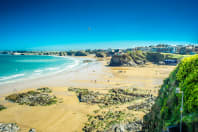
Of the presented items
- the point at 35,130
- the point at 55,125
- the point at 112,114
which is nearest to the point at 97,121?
the point at 112,114

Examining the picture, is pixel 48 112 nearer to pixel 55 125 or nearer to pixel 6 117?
pixel 55 125

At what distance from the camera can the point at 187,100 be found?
5887 mm

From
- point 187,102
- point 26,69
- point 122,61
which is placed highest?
point 187,102

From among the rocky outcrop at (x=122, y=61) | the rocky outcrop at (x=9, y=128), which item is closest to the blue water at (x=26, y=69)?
the rocky outcrop at (x=122, y=61)

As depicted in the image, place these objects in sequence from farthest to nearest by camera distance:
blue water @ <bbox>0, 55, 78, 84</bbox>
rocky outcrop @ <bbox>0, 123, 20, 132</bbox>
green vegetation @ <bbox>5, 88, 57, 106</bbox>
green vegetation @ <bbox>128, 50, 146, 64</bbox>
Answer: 1. green vegetation @ <bbox>128, 50, 146, 64</bbox>
2. blue water @ <bbox>0, 55, 78, 84</bbox>
3. green vegetation @ <bbox>5, 88, 57, 106</bbox>
4. rocky outcrop @ <bbox>0, 123, 20, 132</bbox>

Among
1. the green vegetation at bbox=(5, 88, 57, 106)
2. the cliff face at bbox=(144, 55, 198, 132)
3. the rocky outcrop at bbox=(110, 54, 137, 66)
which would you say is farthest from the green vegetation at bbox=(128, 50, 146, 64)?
the cliff face at bbox=(144, 55, 198, 132)

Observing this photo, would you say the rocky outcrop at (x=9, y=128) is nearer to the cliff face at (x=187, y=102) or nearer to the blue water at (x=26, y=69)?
the cliff face at (x=187, y=102)

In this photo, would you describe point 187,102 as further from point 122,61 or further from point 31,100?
point 122,61

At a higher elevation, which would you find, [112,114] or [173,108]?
[173,108]

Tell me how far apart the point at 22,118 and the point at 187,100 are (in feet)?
60.7

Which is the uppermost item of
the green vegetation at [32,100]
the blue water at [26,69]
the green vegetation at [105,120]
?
the blue water at [26,69]

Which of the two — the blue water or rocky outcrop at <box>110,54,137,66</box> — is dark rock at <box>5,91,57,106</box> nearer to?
the blue water

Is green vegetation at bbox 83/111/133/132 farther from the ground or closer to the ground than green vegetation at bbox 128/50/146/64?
closer to the ground

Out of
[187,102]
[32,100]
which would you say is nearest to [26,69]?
[32,100]
